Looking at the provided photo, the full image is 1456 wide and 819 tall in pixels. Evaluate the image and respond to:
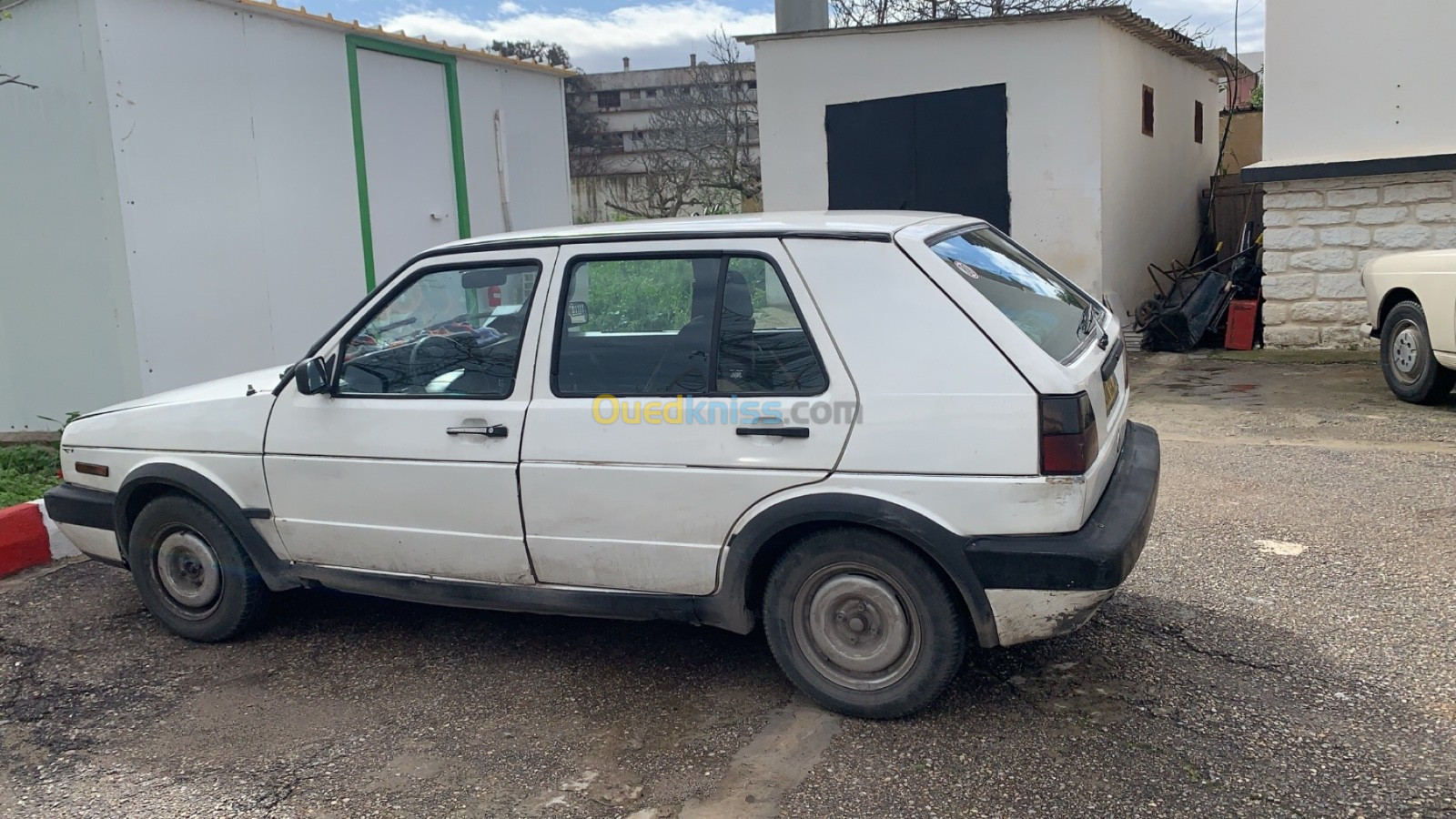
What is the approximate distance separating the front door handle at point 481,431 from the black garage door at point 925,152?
8.46 m

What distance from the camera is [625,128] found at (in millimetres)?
70188

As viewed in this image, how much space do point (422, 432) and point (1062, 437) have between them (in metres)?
2.16

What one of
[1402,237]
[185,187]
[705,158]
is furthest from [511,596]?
[705,158]

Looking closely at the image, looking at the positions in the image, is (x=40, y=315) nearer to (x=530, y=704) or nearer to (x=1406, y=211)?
(x=530, y=704)

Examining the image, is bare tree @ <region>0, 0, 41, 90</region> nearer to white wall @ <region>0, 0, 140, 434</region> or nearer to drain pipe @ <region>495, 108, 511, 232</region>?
white wall @ <region>0, 0, 140, 434</region>

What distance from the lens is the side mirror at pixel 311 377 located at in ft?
13.7

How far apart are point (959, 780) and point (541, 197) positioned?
9.24 meters

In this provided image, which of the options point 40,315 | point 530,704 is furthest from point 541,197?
point 530,704

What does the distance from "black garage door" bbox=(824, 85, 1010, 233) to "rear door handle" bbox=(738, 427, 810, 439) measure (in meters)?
8.51

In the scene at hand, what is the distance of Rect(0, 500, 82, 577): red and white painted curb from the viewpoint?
5.66m

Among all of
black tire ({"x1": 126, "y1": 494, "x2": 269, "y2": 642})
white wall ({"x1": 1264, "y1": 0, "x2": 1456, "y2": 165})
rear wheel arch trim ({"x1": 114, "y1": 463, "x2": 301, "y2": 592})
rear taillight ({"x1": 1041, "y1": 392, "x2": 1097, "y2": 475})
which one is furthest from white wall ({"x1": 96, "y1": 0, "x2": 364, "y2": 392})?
white wall ({"x1": 1264, "y1": 0, "x2": 1456, "y2": 165})

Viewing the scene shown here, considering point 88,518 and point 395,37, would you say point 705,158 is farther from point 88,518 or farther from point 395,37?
point 88,518

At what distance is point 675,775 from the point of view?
11.2 ft

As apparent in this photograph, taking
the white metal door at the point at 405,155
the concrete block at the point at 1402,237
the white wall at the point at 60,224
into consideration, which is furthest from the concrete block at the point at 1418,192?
the white wall at the point at 60,224
